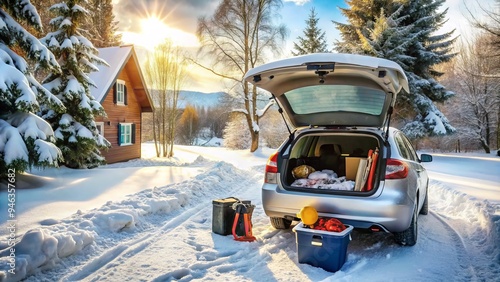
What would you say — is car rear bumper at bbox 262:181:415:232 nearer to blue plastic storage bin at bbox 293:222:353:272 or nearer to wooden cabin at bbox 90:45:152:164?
blue plastic storage bin at bbox 293:222:353:272

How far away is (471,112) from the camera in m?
25.3

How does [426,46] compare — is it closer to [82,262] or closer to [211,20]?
[211,20]

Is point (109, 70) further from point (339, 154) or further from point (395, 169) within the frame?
point (395, 169)

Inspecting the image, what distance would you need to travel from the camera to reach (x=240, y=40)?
71.6 ft

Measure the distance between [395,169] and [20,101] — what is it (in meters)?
6.31

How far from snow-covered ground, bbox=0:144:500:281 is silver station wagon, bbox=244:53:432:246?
433 mm

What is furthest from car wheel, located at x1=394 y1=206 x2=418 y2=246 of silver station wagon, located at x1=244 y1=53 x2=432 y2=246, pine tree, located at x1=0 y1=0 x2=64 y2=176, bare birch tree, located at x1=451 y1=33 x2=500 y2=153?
bare birch tree, located at x1=451 y1=33 x2=500 y2=153

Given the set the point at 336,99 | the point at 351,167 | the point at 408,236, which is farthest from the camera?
the point at 351,167

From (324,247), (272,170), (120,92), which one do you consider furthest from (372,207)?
(120,92)

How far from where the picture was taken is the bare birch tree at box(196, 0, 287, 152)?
21219mm

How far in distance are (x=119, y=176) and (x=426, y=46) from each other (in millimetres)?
18896

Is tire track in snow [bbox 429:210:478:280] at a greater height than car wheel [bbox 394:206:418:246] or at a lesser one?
lesser

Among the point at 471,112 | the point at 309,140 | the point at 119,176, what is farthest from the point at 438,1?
the point at 119,176

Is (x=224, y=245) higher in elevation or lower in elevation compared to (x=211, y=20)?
lower
